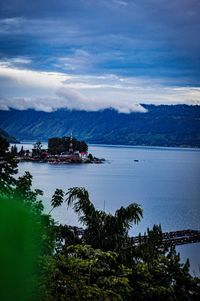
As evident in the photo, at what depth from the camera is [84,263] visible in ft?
24.7

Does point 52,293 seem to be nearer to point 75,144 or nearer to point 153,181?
point 153,181

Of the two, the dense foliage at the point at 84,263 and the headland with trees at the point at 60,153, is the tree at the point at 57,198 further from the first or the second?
the headland with trees at the point at 60,153

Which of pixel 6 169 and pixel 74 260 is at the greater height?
pixel 6 169

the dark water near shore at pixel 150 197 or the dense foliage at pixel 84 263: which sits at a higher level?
the dense foliage at pixel 84 263

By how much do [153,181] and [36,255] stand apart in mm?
74796

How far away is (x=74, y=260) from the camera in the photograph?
24.8ft

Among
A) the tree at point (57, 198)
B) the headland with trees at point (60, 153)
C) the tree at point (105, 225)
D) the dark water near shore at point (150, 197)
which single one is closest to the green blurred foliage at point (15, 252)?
the tree at point (105, 225)

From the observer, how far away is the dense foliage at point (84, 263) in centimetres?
526

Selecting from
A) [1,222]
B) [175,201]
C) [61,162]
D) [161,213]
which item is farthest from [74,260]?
[61,162]

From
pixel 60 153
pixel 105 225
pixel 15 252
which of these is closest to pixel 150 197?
pixel 105 225

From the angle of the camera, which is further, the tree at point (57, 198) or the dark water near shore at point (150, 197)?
the dark water near shore at point (150, 197)

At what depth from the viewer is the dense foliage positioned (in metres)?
5.26

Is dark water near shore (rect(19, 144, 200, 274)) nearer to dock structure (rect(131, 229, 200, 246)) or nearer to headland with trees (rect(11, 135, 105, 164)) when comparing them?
dock structure (rect(131, 229, 200, 246))

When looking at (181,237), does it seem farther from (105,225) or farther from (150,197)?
(150,197)
